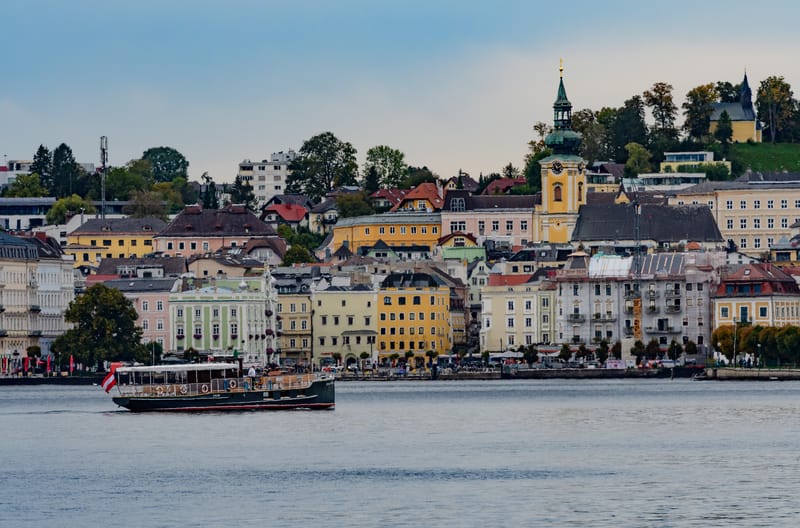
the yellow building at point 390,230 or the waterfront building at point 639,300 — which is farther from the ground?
the yellow building at point 390,230

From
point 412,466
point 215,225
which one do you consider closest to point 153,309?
point 215,225

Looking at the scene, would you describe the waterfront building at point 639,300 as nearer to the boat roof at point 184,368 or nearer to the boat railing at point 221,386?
the boat railing at point 221,386

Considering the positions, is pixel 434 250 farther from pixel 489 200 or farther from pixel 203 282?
pixel 203 282

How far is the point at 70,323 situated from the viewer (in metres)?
145

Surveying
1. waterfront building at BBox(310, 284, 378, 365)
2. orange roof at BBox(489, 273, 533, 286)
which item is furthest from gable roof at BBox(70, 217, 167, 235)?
orange roof at BBox(489, 273, 533, 286)

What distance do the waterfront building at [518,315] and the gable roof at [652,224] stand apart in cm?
2387

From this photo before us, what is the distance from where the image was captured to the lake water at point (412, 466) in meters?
50.7

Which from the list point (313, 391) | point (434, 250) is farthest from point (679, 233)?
point (313, 391)

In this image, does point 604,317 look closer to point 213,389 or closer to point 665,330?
point 665,330

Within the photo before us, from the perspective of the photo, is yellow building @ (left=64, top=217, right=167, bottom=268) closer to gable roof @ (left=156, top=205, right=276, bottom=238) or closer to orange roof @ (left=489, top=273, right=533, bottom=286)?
gable roof @ (left=156, top=205, right=276, bottom=238)

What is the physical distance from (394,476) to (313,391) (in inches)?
1218

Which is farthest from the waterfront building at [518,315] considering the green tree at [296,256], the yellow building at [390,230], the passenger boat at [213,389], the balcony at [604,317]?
the passenger boat at [213,389]

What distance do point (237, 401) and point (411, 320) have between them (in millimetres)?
67259

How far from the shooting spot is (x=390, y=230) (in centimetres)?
18725
